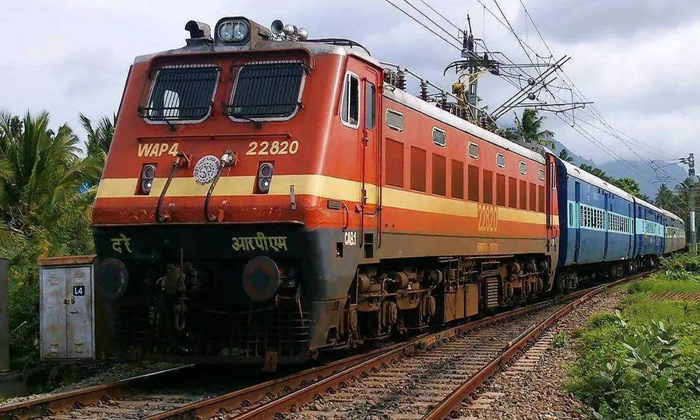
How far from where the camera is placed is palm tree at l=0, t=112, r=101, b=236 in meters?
19.5

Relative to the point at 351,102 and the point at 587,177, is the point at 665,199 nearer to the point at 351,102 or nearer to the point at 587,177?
the point at 587,177

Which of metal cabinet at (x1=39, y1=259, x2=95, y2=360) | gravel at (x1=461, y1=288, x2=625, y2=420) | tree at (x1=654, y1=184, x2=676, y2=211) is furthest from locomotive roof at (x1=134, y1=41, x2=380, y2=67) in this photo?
tree at (x1=654, y1=184, x2=676, y2=211)

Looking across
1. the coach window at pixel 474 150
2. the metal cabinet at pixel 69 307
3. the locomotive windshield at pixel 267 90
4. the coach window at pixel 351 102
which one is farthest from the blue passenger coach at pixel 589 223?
the locomotive windshield at pixel 267 90

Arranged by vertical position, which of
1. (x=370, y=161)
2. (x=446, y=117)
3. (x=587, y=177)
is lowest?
(x=370, y=161)

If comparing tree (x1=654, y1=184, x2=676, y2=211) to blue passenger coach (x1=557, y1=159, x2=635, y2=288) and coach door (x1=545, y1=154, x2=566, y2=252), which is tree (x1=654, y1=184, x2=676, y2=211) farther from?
coach door (x1=545, y1=154, x2=566, y2=252)

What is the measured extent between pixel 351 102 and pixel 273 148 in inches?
47.1

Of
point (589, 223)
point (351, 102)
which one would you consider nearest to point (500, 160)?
point (351, 102)

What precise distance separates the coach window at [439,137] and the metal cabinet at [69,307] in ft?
16.8

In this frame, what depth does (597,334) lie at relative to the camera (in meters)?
12.1

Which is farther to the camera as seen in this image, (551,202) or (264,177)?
(551,202)

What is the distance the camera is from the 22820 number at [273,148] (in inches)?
338

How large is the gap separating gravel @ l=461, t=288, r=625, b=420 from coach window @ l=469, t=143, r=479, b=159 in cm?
336

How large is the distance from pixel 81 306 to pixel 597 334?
7400mm

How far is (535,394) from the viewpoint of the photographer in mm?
8469
